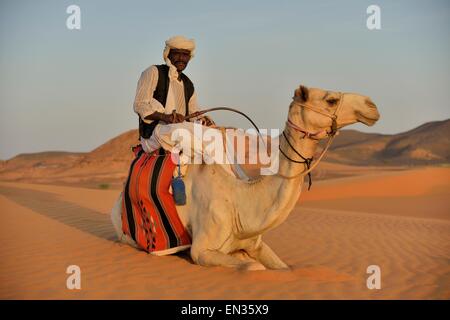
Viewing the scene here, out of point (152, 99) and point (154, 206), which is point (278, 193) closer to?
point (154, 206)

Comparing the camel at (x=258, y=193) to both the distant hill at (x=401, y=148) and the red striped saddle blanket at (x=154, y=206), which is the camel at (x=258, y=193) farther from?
the distant hill at (x=401, y=148)

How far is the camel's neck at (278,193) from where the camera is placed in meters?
6.05

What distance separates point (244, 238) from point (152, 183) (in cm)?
124

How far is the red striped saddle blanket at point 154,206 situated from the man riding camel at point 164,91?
0.85 ft

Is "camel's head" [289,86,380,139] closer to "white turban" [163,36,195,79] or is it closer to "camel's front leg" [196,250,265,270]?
"camel's front leg" [196,250,265,270]

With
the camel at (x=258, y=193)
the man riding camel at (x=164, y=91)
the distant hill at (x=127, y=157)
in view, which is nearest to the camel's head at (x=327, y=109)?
the camel at (x=258, y=193)

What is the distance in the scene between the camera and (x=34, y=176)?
47.2m

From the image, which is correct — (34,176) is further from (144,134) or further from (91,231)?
(144,134)

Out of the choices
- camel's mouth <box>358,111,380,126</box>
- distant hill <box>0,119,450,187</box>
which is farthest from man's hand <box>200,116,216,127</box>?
distant hill <box>0,119,450,187</box>

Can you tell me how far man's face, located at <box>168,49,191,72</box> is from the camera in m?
7.49

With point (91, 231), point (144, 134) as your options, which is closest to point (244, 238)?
point (144, 134)

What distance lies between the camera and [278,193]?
616 cm

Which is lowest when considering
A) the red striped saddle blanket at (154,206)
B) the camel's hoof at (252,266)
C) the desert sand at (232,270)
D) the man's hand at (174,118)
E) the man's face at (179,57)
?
the desert sand at (232,270)

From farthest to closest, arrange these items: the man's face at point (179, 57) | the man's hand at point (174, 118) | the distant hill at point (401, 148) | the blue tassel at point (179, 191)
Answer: the distant hill at point (401, 148) < the man's face at point (179, 57) < the man's hand at point (174, 118) < the blue tassel at point (179, 191)
